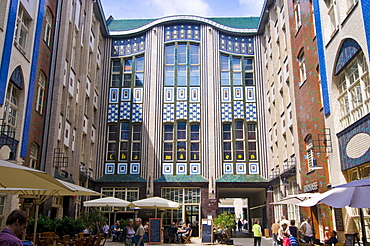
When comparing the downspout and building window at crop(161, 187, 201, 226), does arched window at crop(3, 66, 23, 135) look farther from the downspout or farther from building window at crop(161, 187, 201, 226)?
building window at crop(161, 187, 201, 226)

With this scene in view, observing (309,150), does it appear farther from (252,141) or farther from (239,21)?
(239,21)

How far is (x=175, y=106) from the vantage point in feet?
95.6

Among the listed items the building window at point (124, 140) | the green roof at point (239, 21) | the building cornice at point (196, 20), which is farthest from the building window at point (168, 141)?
the green roof at point (239, 21)

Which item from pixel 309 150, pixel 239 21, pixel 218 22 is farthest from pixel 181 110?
pixel 309 150

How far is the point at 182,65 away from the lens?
30.3 meters

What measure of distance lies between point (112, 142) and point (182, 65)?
833cm

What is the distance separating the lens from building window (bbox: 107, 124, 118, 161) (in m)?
28.7

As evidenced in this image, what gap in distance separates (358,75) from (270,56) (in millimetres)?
15663

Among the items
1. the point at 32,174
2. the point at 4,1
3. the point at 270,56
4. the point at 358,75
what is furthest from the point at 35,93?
the point at 270,56

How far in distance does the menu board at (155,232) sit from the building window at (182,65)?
44.6 feet

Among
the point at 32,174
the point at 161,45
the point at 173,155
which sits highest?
the point at 161,45

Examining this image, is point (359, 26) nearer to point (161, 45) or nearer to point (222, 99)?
point (222, 99)

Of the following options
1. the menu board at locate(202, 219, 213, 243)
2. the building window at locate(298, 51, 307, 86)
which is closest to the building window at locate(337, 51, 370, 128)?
the building window at locate(298, 51, 307, 86)

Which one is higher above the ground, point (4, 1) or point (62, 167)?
point (4, 1)
